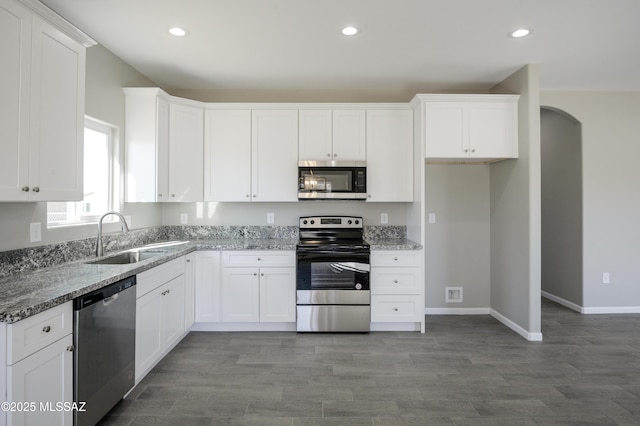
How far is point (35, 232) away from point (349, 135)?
2838 millimetres

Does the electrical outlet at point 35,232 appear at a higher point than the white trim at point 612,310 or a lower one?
higher

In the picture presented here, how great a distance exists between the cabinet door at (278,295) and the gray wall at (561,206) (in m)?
3.56

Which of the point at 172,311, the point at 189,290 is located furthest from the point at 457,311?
the point at 172,311

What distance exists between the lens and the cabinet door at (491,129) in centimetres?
347

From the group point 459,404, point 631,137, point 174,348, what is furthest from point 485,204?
point 174,348

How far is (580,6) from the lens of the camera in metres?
2.32

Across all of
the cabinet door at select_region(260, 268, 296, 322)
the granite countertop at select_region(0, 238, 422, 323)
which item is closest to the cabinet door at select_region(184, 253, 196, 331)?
the granite countertop at select_region(0, 238, 422, 323)

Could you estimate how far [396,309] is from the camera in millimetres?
3451

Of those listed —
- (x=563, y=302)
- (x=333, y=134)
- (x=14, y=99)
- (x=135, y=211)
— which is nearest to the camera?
(x=14, y=99)

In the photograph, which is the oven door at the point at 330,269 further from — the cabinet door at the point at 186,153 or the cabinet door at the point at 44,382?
the cabinet door at the point at 44,382

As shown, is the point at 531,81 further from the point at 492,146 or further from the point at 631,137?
the point at 631,137

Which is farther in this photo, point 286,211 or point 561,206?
point 561,206

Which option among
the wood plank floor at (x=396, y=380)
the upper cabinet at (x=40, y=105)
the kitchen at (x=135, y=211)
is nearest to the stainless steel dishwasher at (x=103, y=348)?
the wood plank floor at (x=396, y=380)

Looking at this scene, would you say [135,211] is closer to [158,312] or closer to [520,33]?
[158,312]
